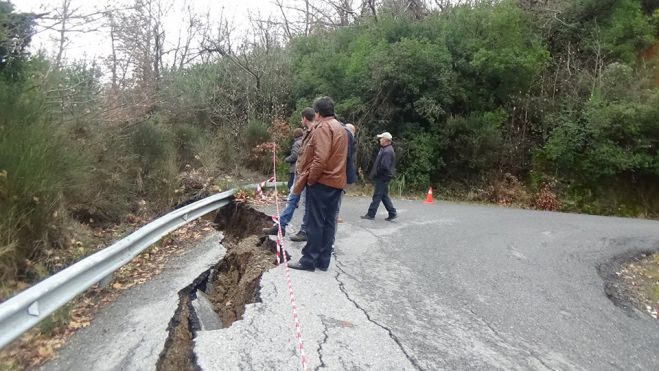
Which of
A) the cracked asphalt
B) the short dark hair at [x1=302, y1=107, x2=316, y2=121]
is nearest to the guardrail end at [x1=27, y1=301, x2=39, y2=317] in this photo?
the cracked asphalt

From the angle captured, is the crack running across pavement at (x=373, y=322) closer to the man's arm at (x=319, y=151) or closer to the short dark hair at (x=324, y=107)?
the man's arm at (x=319, y=151)

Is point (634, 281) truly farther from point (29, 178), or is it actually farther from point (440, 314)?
point (29, 178)

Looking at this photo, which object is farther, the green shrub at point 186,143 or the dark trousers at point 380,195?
the green shrub at point 186,143

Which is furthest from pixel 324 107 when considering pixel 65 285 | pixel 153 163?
pixel 153 163

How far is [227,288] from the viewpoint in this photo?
5.95 m

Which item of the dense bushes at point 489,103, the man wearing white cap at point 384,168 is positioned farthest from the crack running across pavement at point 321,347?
the dense bushes at point 489,103

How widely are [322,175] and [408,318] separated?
175cm

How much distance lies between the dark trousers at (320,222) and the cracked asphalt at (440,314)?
21cm

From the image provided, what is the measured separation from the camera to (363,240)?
316 inches

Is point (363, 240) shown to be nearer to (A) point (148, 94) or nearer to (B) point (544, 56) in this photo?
(A) point (148, 94)

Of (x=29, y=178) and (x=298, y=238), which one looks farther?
(x=298, y=238)

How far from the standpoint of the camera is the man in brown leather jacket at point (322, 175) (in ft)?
18.1

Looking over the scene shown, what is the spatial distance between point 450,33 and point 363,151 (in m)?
5.62

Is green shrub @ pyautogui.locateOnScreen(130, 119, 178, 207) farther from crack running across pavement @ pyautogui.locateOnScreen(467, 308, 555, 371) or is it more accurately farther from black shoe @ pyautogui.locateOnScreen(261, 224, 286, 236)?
crack running across pavement @ pyautogui.locateOnScreen(467, 308, 555, 371)
